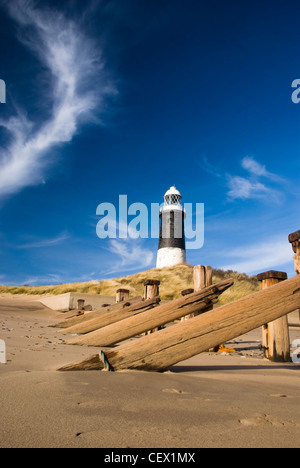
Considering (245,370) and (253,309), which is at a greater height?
(253,309)

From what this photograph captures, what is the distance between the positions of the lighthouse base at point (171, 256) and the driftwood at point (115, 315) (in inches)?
1348

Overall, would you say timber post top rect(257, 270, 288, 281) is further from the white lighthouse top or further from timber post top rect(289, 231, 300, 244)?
the white lighthouse top

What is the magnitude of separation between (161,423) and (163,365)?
4.21 feet

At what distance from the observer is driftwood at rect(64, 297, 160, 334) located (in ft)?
24.1

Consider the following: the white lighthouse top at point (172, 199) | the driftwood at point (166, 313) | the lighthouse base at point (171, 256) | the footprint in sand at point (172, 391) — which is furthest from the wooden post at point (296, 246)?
the white lighthouse top at point (172, 199)

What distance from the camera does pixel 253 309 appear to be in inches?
108

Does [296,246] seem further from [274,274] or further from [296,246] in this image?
[274,274]

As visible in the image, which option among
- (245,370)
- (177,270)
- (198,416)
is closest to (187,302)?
(245,370)

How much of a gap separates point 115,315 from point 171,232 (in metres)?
36.4

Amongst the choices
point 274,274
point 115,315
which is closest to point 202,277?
point 115,315

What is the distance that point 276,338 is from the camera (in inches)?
188

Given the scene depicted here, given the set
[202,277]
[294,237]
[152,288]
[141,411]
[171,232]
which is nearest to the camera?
[141,411]

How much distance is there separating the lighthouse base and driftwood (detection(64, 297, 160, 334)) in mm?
34245
